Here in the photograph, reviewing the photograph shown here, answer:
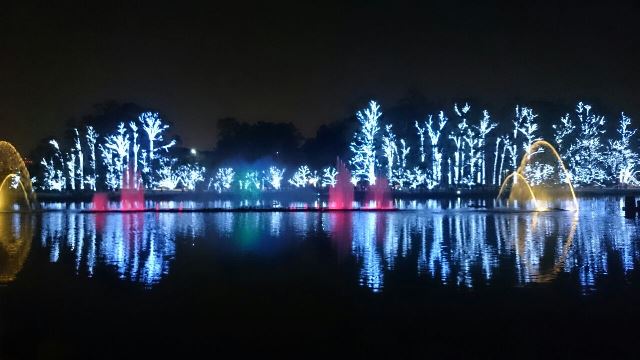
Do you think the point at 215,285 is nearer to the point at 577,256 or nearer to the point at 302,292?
the point at 302,292

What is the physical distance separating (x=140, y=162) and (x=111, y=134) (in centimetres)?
444

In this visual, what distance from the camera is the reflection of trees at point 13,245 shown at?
14.8 m

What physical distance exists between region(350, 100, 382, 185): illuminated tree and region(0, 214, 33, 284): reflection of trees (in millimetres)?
40487

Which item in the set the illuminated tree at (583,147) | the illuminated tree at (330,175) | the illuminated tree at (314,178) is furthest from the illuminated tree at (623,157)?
the illuminated tree at (314,178)

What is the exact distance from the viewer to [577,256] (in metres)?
16.2

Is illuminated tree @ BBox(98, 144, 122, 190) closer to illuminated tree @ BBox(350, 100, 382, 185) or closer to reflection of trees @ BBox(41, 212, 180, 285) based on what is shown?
illuminated tree @ BBox(350, 100, 382, 185)

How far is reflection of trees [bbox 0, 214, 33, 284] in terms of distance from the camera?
48.4 feet

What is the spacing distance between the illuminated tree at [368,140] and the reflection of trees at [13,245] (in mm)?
40487

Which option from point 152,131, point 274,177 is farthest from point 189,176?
point 152,131

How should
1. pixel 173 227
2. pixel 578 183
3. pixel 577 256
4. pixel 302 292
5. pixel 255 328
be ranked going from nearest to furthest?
pixel 255 328 < pixel 302 292 < pixel 577 256 < pixel 173 227 < pixel 578 183

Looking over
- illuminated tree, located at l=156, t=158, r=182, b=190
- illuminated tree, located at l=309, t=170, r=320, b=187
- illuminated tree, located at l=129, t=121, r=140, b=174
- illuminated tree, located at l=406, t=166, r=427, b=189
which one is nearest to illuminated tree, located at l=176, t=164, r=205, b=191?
illuminated tree, located at l=156, t=158, r=182, b=190

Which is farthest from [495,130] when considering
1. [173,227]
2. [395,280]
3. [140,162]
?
[395,280]

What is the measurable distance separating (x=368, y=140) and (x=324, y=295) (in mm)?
56355

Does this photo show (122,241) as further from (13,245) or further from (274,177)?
(274,177)
